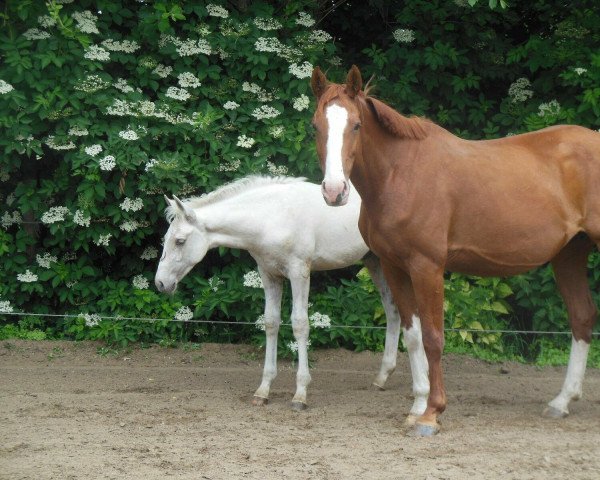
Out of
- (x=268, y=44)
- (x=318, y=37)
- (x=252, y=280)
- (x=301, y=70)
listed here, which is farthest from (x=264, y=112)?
(x=252, y=280)

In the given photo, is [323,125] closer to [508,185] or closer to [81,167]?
[508,185]

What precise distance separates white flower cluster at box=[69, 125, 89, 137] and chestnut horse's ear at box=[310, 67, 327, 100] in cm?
301

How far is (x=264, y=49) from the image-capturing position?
780 centimetres

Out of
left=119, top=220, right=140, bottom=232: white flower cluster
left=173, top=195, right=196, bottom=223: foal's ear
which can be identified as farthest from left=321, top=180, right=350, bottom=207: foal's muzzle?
left=119, top=220, right=140, bottom=232: white flower cluster

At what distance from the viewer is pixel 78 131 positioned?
7.68 m

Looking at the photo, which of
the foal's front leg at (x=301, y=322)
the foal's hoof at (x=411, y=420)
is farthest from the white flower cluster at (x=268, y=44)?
the foal's hoof at (x=411, y=420)

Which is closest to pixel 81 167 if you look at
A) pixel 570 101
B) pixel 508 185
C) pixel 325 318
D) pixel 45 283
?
pixel 45 283

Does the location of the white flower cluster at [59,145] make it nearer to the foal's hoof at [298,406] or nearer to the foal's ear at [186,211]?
the foal's ear at [186,211]

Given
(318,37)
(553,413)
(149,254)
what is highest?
(318,37)

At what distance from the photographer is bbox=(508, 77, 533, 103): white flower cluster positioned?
837 centimetres

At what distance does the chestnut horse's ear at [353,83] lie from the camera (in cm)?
521

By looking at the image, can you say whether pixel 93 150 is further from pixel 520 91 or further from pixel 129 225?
pixel 520 91

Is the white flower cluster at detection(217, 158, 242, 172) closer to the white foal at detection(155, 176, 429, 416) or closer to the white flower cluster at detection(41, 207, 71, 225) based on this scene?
the white foal at detection(155, 176, 429, 416)

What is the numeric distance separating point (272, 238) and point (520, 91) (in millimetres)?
3495
